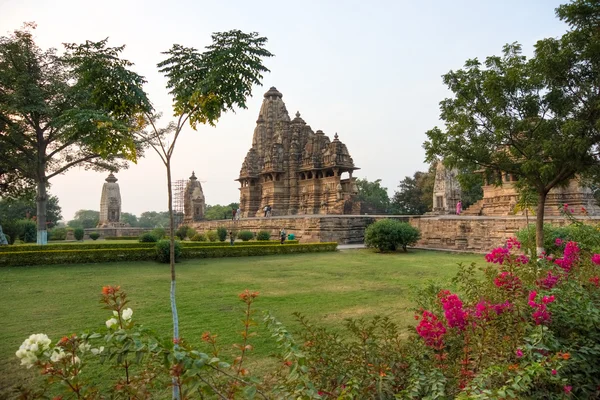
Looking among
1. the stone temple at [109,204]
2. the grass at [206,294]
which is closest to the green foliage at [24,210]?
the stone temple at [109,204]

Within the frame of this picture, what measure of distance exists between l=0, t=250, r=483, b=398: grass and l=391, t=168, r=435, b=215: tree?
26719 mm

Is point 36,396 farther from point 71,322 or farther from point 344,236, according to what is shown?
point 344,236

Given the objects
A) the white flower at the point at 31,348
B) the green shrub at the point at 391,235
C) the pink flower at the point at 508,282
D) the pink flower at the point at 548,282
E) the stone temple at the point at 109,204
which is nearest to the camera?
the white flower at the point at 31,348

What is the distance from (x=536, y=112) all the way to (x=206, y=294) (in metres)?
8.64

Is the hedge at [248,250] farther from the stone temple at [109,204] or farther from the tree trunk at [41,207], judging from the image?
the stone temple at [109,204]

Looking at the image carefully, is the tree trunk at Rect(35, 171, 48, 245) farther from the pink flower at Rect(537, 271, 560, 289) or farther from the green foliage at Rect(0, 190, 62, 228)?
the green foliage at Rect(0, 190, 62, 228)

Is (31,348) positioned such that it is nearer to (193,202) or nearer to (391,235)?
(391,235)

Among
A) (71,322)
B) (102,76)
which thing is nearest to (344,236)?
(71,322)

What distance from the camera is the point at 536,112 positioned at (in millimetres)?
9227

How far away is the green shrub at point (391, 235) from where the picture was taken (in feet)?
52.8

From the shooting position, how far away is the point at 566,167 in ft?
29.4

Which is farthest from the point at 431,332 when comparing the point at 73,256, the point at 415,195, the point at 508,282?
the point at 415,195

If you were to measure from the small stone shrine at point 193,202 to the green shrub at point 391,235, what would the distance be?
21139 millimetres

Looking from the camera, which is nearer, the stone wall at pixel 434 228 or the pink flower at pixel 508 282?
the pink flower at pixel 508 282
